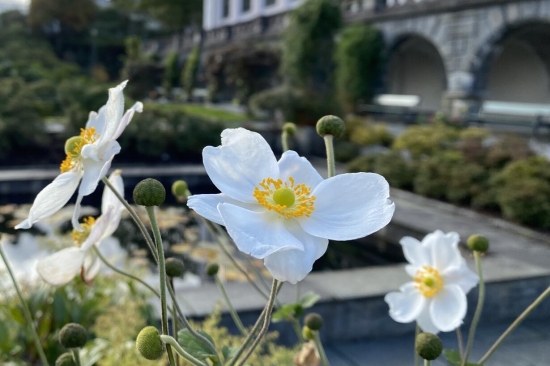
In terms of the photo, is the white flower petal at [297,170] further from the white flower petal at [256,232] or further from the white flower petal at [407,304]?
the white flower petal at [407,304]

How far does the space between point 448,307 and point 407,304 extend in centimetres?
7

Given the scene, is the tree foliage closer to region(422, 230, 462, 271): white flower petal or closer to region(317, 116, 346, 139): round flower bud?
region(422, 230, 462, 271): white flower petal

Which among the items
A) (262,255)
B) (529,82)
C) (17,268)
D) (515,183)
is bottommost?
(17,268)

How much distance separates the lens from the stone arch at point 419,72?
1612 centimetres

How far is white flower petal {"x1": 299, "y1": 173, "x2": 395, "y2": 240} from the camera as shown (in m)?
0.58

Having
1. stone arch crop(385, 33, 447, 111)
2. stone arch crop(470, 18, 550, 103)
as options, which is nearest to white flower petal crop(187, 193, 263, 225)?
stone arch crop(470, 18, 550, 103)

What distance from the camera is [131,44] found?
2319 centimetres

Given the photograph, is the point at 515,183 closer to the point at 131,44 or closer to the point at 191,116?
the point at 191,116

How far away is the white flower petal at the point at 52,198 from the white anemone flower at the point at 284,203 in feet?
0.59

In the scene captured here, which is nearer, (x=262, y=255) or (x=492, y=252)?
(x=262, y=255)

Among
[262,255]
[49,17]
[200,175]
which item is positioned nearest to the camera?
[262,255]

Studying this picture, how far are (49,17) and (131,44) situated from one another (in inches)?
542

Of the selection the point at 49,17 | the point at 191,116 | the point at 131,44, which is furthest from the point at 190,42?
the point at 191,116

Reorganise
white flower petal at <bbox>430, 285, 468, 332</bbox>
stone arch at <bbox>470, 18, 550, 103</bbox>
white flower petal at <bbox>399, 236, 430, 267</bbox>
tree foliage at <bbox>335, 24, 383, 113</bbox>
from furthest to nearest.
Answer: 1. tree foliage at <bbox>335, 24, 383, 113</bbox>
2. stone arch at <bbox>470, 18, 550, 103</bbox>
3. white flower petal at <bbox>399, 236, 430, 267</bbox>
4. white flower petal at <bbox>430, 285, 468, 332</bbox>
